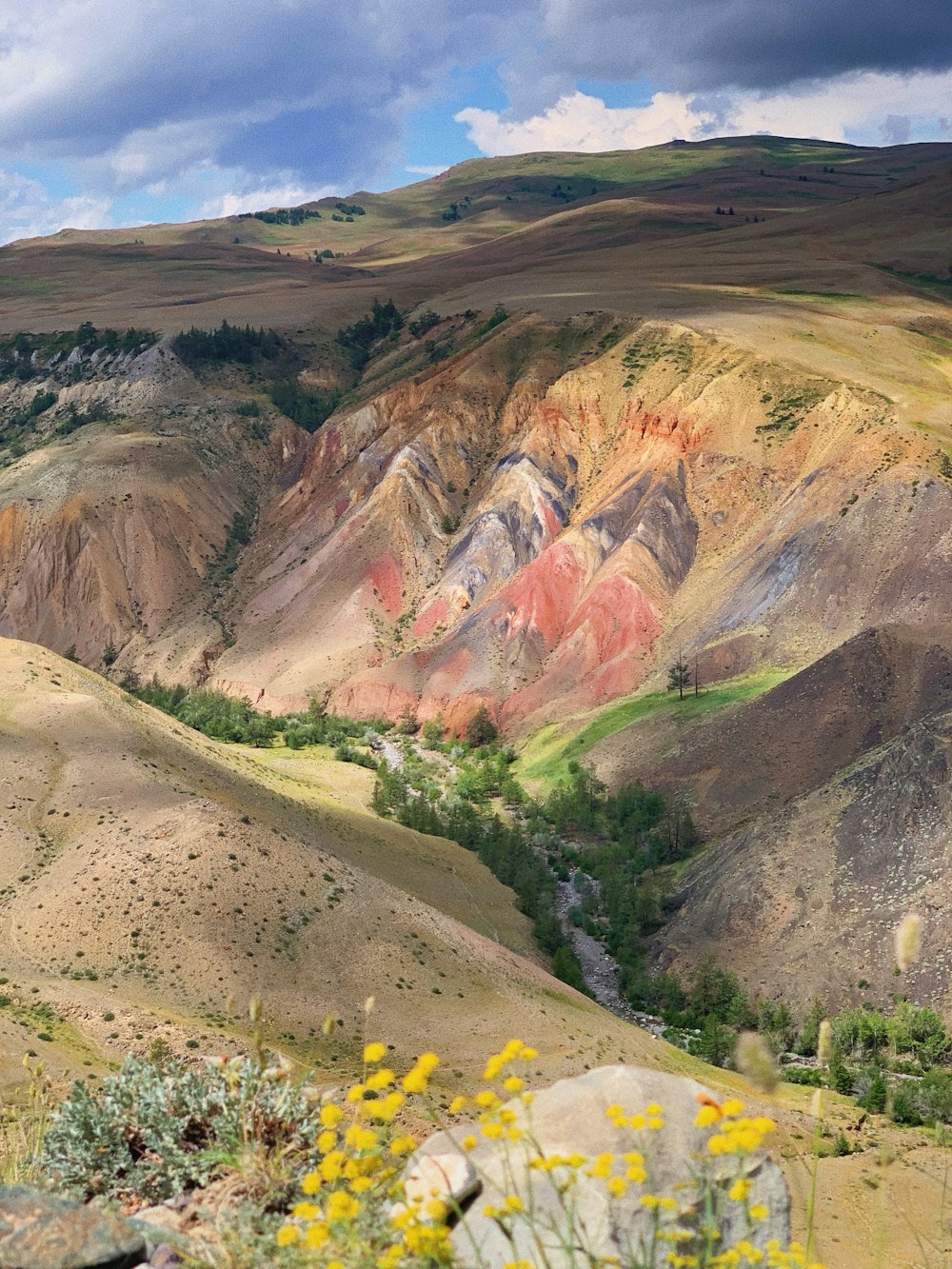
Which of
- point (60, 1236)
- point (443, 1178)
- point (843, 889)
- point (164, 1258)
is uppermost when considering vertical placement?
point (443, 1178)

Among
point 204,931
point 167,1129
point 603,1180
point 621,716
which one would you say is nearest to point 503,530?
point 621,716

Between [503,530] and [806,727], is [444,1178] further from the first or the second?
[503,530]

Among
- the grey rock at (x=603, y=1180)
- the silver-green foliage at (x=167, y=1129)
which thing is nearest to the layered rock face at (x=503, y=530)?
the silver-green foliage at (x=167, y=1129)

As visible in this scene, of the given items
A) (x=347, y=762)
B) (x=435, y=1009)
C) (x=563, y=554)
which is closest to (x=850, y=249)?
(x=563, y=554)

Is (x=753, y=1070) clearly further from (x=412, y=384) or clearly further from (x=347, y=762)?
(x=412, y=384)

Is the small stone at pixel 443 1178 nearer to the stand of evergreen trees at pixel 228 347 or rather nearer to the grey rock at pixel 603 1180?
the grey rock at pixel 603 1180

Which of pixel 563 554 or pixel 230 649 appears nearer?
pixel 563 554

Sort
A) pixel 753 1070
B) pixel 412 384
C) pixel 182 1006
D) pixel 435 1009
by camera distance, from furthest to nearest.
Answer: pixel 412 384, pixel 435 1009, pixel 182 1006, pixel 753 1070
